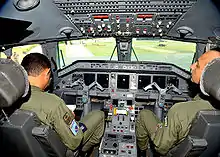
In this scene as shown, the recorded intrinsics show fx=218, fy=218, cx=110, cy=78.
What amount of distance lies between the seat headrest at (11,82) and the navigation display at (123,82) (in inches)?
86.0

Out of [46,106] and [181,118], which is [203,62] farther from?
[46,106]

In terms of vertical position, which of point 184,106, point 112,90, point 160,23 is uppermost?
point 160,23

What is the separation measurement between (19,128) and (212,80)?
1.26m

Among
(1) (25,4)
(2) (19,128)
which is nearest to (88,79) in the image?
(1) (25,4)

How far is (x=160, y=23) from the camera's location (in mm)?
2770

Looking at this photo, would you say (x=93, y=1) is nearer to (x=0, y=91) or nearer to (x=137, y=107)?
(x=0, y=91)

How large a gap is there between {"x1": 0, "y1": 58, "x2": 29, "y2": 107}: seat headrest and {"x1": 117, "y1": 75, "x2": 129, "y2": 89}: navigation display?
218 centimetres

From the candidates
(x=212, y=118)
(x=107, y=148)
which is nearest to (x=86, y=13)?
(x=107, y=148)

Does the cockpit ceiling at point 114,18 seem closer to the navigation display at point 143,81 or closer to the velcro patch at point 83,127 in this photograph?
the navigation display at point 143,81

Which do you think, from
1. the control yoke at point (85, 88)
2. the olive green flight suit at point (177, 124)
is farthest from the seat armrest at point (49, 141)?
the control yoke at point (85, 88)

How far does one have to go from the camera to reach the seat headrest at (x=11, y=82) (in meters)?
1.20

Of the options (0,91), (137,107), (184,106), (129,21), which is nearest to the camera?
(0,91)

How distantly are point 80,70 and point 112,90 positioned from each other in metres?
0.61

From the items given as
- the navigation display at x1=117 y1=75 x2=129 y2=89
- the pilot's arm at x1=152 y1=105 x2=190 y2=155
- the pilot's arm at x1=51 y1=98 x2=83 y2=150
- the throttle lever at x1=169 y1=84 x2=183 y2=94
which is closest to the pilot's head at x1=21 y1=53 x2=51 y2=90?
the pilot's arm at x1=51 y1=98 x2=83 y2=150
